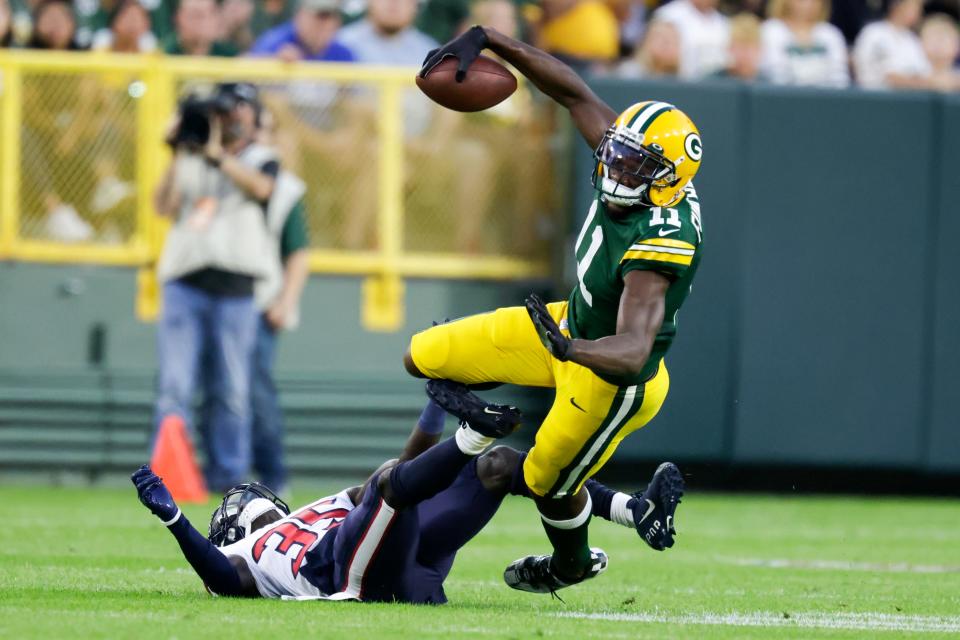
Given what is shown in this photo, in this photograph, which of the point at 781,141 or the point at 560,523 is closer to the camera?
the point at 560,523

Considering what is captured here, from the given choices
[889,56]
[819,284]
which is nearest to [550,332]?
[819,284]

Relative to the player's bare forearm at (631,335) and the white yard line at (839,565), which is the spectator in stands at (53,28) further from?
the player's bare forearm at (631,335)

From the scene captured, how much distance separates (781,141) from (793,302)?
1.16 meters

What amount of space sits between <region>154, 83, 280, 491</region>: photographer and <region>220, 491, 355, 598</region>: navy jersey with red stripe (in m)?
4.20

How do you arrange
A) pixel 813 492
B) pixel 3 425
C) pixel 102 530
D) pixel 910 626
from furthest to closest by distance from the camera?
pixel 813 492 < pixel 3 425 < pixel 102 530 < pixel 910 626

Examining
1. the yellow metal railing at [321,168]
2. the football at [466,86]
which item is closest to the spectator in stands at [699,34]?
the yellow metal railing at [321,168]

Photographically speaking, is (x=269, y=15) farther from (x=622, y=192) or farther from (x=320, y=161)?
(x=622, y=192)

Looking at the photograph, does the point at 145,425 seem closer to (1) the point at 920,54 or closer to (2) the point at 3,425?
(2) the point at 3,425

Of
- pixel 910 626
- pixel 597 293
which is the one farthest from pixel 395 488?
pixel 910 626

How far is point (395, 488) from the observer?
5.71m

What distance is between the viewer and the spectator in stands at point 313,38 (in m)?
12.2

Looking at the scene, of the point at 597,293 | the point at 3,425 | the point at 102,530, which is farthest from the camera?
the point at 3,425

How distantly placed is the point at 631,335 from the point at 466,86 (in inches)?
56.1

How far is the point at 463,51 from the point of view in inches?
257
